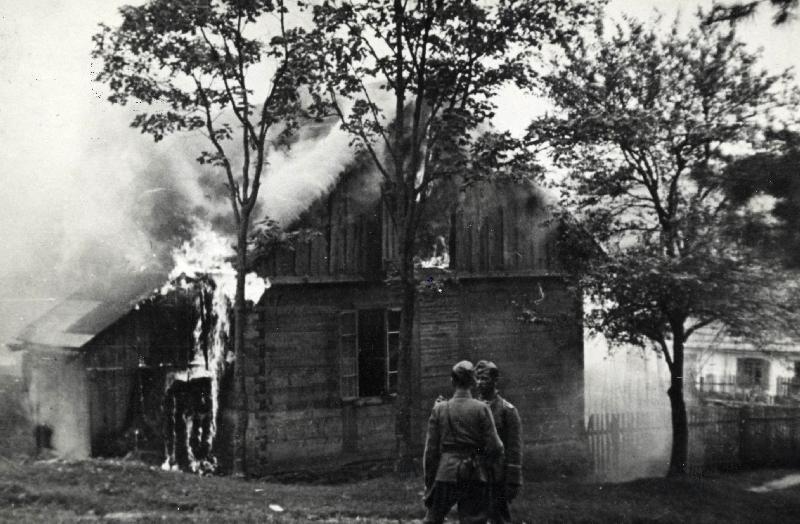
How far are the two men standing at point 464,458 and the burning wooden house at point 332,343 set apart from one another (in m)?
6.21

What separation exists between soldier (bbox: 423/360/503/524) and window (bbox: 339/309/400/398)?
9.09 m

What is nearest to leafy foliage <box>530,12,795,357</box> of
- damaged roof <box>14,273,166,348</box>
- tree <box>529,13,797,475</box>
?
tree <box>529,13,797,475</box>

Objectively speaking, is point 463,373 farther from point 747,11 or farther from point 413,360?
point 413,360

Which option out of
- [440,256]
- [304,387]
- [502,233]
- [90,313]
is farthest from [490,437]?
[502,233]

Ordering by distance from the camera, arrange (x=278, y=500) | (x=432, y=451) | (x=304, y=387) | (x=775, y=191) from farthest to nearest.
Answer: (x=304, y=387) → (x=278, y=500) → (x=775, y=191) → (x=432, y=451)

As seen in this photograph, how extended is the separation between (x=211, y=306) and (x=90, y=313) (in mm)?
2308

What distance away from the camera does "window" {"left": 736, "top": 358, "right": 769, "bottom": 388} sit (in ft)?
93.6

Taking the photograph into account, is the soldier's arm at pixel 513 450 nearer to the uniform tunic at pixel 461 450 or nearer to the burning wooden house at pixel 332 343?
the uniform tunic at pixel 461 450

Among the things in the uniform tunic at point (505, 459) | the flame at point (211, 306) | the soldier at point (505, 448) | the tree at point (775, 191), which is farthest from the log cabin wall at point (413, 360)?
the tree at point (775, 191)

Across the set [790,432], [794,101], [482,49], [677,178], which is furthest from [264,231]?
[790,432]

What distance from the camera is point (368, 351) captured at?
16438 mm

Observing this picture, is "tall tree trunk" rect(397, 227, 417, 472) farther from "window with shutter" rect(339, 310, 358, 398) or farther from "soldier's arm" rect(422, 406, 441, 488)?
"soldier's arm" rect(422, 406, 441, 488)

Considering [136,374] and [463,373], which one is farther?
[136,374]

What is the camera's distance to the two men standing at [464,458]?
22.3ft
